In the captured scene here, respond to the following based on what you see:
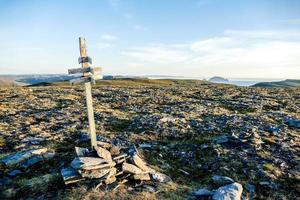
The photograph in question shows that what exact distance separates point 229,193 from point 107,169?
4861mm

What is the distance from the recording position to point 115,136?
1923 centimetres

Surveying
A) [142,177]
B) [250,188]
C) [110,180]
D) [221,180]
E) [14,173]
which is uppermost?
[110,180]

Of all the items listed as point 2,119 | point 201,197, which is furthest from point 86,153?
point 2,119

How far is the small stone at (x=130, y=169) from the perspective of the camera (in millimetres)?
12302

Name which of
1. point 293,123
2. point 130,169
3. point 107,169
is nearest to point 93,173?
point 107,169

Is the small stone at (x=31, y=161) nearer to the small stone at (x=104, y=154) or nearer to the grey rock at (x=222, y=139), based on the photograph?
the small stone at (x=104, y=154)

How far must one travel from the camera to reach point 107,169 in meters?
12.1

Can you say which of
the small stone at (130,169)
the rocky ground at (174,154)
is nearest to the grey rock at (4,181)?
the rocky ground at (174,154)

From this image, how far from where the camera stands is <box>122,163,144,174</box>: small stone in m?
12.3

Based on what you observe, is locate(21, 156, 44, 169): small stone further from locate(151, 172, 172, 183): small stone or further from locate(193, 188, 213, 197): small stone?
locate(193, 188, 213, 197): small stone

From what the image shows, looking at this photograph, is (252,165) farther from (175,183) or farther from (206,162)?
(175,183)

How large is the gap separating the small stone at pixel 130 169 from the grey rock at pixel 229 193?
3241 mm

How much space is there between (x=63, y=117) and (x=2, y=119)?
5.24 metres

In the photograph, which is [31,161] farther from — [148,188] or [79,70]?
[148,188]
